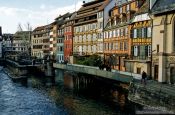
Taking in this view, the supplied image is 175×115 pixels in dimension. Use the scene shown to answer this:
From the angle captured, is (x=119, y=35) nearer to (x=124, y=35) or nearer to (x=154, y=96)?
(x=124, y=35)

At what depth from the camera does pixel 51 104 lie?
190ft

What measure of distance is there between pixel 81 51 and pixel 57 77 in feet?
37.2

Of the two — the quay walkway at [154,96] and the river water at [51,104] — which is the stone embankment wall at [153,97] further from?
the river water at [51,104]

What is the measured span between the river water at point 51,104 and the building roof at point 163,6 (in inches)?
536

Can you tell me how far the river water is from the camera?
166ft

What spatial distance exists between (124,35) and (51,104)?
988 inches

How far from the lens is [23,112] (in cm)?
5138

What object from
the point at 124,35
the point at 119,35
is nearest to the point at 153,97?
the point at 124,35

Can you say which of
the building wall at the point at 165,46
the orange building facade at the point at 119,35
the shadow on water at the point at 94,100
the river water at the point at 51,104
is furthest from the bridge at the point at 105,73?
the orange building facade at the point at 119,35

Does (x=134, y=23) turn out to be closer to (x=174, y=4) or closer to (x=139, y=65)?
(x=139, y=65)

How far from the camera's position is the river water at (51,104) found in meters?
50.6

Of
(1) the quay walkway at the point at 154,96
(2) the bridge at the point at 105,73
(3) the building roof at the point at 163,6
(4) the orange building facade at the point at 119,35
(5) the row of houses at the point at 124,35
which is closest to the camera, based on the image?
(1) the quay walkway at the point at 154,96

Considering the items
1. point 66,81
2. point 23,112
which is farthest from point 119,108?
point 66,81

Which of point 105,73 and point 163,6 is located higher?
point 163,6
